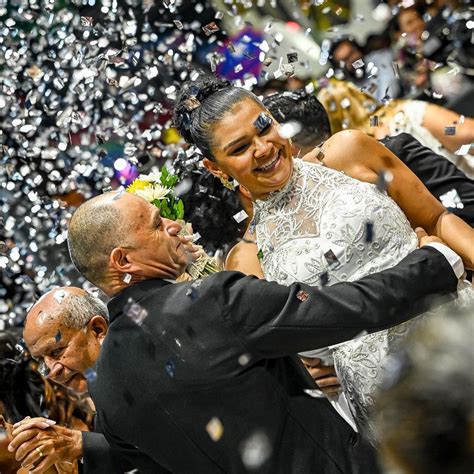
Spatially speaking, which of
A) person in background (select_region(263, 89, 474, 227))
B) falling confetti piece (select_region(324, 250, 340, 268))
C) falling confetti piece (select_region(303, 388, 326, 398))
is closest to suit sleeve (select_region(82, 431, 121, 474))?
falling confetti piece (select_region(303, 388, 326, 398))

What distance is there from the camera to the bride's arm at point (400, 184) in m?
3.02

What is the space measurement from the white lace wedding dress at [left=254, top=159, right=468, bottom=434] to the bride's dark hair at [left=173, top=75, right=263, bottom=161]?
31 centimetres

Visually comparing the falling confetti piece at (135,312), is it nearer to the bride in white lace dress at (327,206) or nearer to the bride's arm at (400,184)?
the bride in white lace dress at (327,206)

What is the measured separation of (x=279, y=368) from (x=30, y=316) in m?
1.30

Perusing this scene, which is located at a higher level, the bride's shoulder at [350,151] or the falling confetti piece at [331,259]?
the bride's shoulder at [350,151]

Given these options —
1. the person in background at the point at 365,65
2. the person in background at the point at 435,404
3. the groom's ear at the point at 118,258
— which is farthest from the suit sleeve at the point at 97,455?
the person in background at the point at 365,65

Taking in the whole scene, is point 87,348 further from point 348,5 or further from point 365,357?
point 348,5

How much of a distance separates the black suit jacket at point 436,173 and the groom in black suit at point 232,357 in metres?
1.09

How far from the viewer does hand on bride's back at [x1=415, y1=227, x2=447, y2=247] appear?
8.57ft

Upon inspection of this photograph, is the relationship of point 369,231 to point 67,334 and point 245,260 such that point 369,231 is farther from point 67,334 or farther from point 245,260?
point 67,334

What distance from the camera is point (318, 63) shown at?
5746 mm

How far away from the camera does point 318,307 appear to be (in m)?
2.37

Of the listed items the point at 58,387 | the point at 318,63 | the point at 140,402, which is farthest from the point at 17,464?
the point at 318,63

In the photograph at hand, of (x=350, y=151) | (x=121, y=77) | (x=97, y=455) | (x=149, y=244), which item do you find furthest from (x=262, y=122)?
(x=121, y=77)
